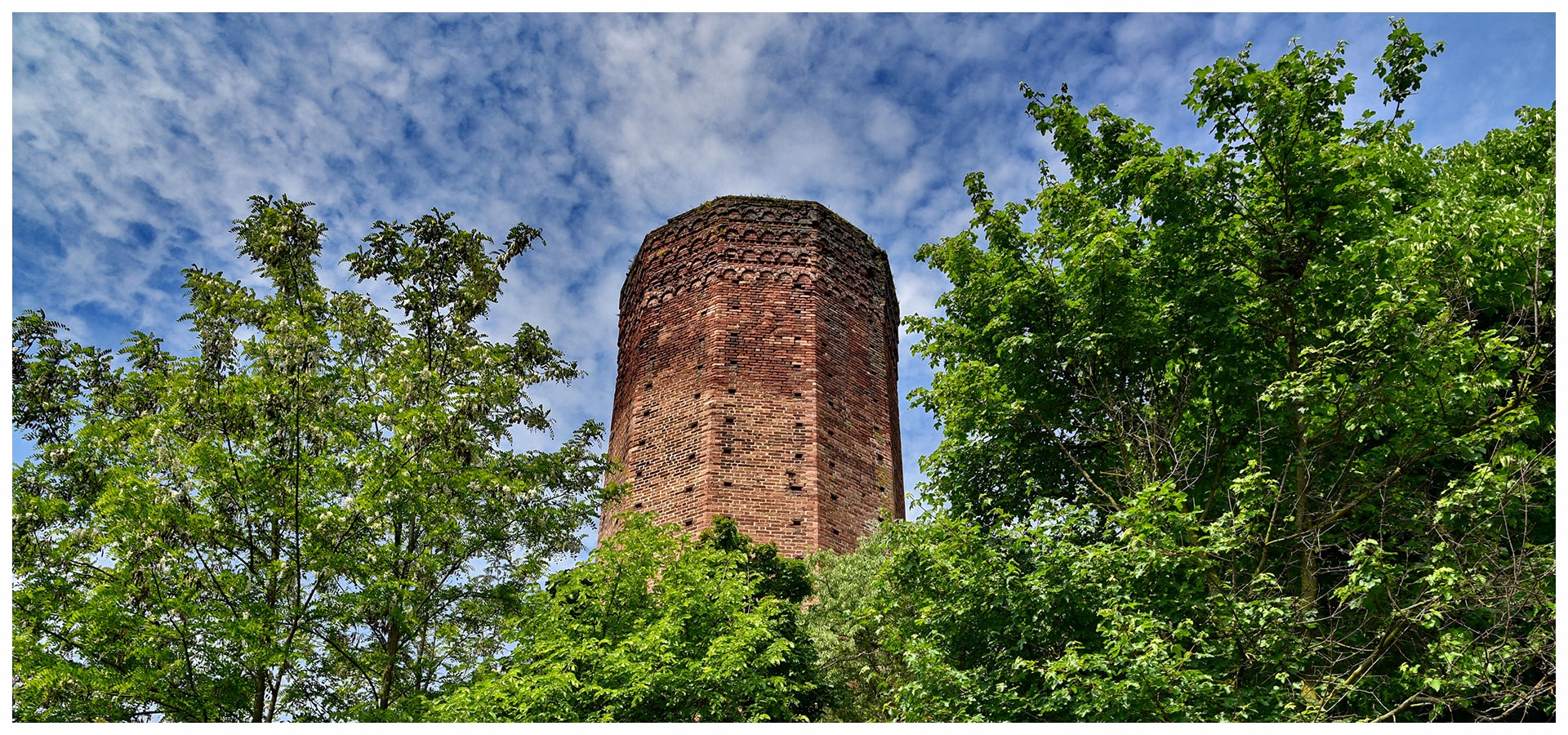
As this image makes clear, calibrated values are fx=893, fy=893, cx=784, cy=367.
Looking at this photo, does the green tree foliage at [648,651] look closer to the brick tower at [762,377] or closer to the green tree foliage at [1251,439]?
the green tree foliage at [1251,439]

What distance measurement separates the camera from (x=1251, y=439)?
9.52 metres

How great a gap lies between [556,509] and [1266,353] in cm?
818

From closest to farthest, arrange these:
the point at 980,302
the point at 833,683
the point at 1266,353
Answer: the point at 1266,353 → the point at 980,302 → the point at 833,683

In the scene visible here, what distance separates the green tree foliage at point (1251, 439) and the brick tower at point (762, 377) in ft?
28.5

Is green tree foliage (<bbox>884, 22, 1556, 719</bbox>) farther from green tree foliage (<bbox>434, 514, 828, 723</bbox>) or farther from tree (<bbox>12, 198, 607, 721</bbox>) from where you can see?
tree (<bbox>12, 198, 607, 721</bbox>)

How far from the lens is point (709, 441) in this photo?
19594 mm

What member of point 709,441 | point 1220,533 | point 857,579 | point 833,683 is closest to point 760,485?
point 709,441

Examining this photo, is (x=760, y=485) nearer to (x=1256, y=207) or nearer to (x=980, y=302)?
(x=980, y=302)

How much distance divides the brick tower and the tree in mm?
7819

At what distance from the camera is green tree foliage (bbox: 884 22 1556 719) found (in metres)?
7.57

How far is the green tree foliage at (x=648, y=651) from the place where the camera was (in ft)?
30.3

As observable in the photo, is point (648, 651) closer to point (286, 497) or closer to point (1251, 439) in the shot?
point (286, 497)

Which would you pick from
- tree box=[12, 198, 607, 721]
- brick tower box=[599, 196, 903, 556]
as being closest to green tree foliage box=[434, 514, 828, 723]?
tree box=[12, 198, 607, 721]

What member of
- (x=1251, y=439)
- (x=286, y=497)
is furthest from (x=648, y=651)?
(x=1251, y=439)
